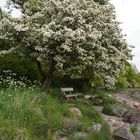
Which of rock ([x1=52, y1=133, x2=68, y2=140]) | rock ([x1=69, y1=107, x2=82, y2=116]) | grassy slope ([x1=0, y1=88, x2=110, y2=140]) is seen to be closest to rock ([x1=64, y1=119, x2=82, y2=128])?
grassy slope ([x1=0, y1=88, x2=110, y2=140])

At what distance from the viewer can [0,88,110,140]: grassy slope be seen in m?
11.4

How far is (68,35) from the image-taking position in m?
16.5

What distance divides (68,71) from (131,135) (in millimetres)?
5526

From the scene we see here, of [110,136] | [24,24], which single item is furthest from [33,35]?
[110,136]

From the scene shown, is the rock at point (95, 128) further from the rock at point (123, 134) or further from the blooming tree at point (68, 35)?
the blooming tree at point (68, 35)

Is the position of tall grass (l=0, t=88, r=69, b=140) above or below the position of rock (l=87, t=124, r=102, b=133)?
above

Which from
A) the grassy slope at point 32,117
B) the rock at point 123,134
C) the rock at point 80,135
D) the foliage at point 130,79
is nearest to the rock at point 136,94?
the foliage at point 130,79

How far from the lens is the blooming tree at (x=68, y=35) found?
16.9 meters

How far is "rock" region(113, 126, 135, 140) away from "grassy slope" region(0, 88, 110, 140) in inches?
10.5

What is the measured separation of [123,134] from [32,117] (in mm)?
2851

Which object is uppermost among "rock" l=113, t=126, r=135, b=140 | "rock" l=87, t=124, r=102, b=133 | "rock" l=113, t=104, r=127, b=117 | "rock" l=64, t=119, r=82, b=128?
"rock" l=113, t=104, r=127, b=117

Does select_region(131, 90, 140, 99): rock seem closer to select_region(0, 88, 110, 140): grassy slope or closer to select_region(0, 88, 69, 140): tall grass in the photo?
select_region(0, 88, 110, 140): grassy slope

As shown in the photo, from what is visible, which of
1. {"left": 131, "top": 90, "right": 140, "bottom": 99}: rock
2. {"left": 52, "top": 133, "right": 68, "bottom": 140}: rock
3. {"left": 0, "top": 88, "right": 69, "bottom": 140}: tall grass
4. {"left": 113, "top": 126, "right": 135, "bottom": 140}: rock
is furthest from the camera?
{"left": 131, "top": 90, "right": 140, "bottom": 99}: rock

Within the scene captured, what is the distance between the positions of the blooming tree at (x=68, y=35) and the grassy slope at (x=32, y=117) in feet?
8.13
